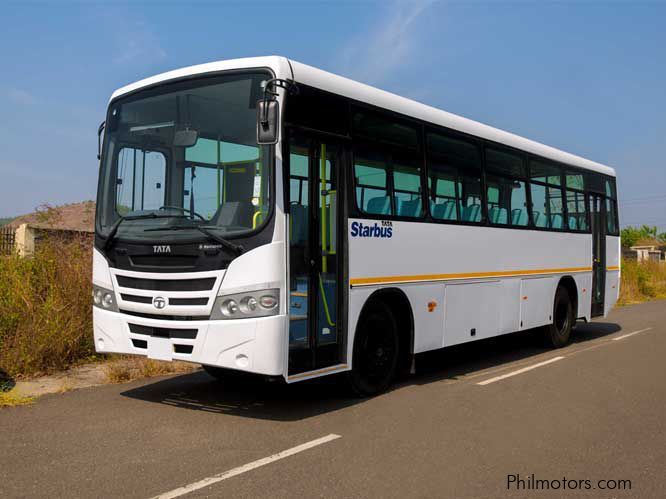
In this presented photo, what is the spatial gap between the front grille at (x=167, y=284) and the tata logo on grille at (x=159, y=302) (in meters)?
0.09

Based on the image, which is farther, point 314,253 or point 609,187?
point 609,187

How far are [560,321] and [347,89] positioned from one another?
23.3 feet

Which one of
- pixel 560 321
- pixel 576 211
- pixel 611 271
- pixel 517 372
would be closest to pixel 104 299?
pixel 517 372

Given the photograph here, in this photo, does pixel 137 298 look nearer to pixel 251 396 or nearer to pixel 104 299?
pixel 104 299

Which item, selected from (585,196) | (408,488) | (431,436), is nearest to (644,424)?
(431,436)

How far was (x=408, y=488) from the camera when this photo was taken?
187 inches

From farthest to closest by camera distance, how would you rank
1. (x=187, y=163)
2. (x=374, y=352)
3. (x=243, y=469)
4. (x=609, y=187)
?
1. (x=609, y=187)
2. (x=374, y=352)
3. (x=187, y=163)
4. (x=243, y=469)

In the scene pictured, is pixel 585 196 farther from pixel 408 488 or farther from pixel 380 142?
pixel 408 488

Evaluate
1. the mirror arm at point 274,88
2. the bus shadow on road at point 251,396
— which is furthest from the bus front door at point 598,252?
the mirror arm at point 274,88

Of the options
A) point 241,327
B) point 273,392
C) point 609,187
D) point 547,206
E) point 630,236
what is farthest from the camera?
point 630,236

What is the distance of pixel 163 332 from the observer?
6.71m

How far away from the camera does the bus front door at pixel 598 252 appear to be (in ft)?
44.8

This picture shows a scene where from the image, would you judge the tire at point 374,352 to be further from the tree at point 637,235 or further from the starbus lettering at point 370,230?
the tree at point 637,235

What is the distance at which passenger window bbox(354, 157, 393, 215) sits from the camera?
755 cm
